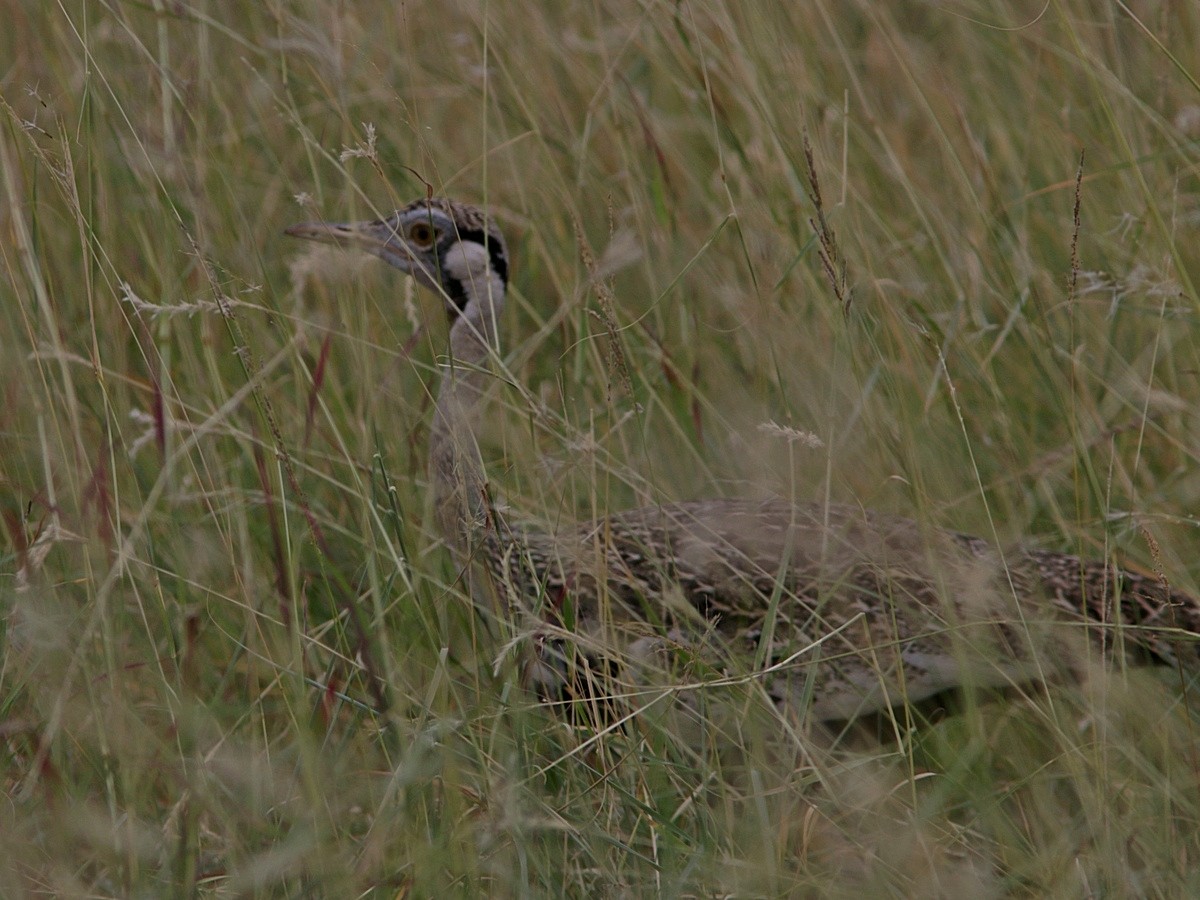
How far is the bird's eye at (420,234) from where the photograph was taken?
140 inches

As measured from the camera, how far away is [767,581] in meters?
3.28

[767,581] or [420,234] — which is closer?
[767,581]

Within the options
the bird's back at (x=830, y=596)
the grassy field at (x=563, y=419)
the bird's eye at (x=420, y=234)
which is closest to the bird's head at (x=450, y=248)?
the bird's eye at (x=420, y=234)

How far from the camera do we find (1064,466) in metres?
3.47

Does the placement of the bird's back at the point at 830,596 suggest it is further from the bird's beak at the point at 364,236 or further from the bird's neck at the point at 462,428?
the bird's beak at the point at 364,236

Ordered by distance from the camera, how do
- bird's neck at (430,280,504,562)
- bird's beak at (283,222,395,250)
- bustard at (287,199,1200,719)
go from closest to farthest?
1. bustard at (287,199,1200,719)
2. bird's neck at (430,280,504,562)
3. bird's beak at (283,222,395,250)

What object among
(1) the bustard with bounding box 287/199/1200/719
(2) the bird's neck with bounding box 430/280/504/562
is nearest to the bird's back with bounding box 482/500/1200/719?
(1) the bustard with bounding box 287/199/1200/719

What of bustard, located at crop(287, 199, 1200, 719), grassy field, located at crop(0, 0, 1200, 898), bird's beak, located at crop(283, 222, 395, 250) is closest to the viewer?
grassy field, located at crop(0, 0, 1200, 898)

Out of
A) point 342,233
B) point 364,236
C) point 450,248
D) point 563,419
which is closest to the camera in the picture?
point 563,419

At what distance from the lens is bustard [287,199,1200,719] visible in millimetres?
2795

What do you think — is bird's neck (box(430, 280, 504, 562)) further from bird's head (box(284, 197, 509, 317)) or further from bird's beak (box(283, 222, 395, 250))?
bird's beak (box(283, 222, 395, 250))

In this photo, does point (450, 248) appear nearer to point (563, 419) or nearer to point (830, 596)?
point (563, 419)

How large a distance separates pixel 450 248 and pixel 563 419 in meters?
0.88

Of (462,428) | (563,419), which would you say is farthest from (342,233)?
(563,419)
